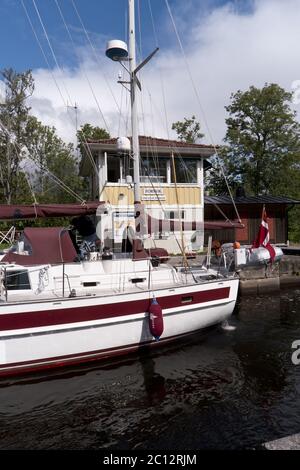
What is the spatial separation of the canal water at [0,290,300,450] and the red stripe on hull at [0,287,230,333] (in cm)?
118

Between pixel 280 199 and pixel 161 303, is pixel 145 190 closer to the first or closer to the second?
pixel 280 199

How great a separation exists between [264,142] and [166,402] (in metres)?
32.1

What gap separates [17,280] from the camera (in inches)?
327

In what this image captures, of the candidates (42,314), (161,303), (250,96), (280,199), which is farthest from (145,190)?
(250,96)

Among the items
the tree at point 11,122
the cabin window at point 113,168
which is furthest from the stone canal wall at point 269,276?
the tree at point 11,122

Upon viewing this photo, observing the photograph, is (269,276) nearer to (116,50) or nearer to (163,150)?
(163,150)

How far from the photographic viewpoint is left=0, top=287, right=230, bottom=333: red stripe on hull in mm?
7211

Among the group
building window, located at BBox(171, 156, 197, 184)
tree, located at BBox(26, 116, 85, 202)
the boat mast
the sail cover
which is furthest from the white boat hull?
tree, located at BBox(26, 116, 85, 202)

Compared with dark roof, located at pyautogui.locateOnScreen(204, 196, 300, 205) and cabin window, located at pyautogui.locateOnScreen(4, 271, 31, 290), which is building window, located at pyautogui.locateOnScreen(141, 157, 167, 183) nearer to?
dark roof, located at pyautogui.locateOnScreen(204, 196, 300, 205)

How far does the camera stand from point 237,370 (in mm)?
8094

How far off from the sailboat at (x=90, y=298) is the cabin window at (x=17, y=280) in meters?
0.02

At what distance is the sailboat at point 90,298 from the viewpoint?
293 inches
